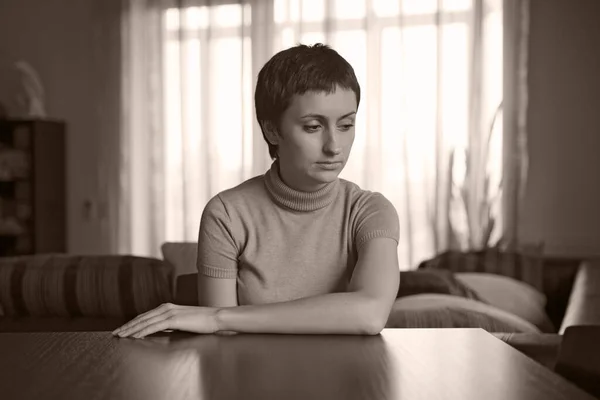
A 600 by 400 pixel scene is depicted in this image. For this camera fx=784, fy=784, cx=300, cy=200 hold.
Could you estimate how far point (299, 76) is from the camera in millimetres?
1325

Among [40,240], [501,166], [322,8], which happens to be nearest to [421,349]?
[501,166]

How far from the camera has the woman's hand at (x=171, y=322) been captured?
113 cm

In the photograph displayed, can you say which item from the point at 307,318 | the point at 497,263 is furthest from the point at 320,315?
the point at 497,263

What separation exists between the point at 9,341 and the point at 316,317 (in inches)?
17.4

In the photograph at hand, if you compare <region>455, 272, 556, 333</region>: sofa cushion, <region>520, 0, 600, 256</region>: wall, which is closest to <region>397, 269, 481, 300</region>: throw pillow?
<region>455, 272, 556, 333</region>: sofa cushion

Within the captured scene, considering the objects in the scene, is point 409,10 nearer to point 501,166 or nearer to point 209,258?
point 501,166

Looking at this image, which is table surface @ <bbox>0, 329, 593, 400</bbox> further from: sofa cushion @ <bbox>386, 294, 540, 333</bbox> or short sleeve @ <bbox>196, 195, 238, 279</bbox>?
sofa cushion @ <bbox>386, 294, 540, 333</bbox>

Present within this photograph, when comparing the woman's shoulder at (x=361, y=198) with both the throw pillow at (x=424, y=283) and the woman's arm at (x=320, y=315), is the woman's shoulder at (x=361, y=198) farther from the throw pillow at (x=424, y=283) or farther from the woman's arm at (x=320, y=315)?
the throw pillow at (x=424, y=283)

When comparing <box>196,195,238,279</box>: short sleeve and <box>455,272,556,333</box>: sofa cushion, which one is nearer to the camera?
<box>196,195,238,279</box>: short sleeve

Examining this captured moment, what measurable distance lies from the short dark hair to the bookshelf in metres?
4.03

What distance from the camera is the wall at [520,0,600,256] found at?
185 inches

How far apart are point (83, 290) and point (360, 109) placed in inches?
133

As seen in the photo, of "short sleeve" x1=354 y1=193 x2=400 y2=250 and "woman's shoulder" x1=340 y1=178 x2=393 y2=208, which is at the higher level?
"woman's shoulder" x1=340 y1=178 x2=393 y2=208

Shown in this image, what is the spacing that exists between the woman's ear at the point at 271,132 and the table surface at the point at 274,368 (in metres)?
0.41
